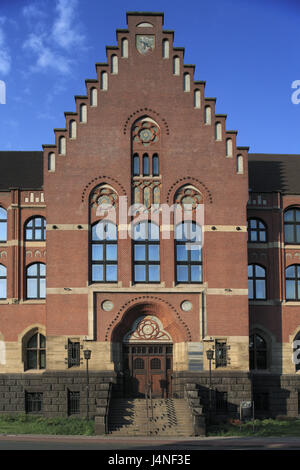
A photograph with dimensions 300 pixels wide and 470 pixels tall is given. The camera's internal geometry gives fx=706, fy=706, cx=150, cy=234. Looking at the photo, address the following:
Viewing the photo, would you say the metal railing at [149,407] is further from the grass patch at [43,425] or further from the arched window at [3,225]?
the arched window at [3,225]

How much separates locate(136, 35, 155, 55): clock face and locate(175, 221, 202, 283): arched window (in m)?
10.3

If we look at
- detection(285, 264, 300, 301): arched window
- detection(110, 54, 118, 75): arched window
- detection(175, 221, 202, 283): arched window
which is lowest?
detection(285, 264, 300, 301): arched window

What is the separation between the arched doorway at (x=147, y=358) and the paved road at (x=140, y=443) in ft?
22.1

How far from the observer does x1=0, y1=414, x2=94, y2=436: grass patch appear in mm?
33750

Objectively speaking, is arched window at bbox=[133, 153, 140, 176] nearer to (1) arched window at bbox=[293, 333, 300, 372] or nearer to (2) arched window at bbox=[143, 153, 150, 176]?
(2) arched window at bbox=[143, 153, 150, 176]

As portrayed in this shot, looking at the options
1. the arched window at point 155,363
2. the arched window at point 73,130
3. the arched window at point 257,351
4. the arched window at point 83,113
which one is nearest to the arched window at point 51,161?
the arched window at point 73,130

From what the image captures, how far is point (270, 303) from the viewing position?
1645 inches

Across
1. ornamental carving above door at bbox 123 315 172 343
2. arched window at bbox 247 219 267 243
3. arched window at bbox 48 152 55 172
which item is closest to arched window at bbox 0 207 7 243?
arched window at bbox 48 152 55 172

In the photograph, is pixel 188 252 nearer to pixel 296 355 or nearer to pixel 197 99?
pixel 197 99

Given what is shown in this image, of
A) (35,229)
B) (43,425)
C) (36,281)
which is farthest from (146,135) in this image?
(43,425)

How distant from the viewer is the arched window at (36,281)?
41.7m

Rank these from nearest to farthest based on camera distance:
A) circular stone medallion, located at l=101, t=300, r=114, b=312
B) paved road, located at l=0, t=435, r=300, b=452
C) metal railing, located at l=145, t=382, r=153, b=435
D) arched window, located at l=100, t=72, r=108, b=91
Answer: paved road, located at l=0, t=435, r=300, b=452 < metal railing, located at l=145, t=382, r=153, b=435 < circular stone medallion, located at l=101, t=300, r=114, b=312 < arched window, located at l=100, t=72, r=108, b=91

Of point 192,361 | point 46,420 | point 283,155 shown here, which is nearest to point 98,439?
point 46,420

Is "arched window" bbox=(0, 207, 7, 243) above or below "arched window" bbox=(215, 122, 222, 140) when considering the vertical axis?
below
